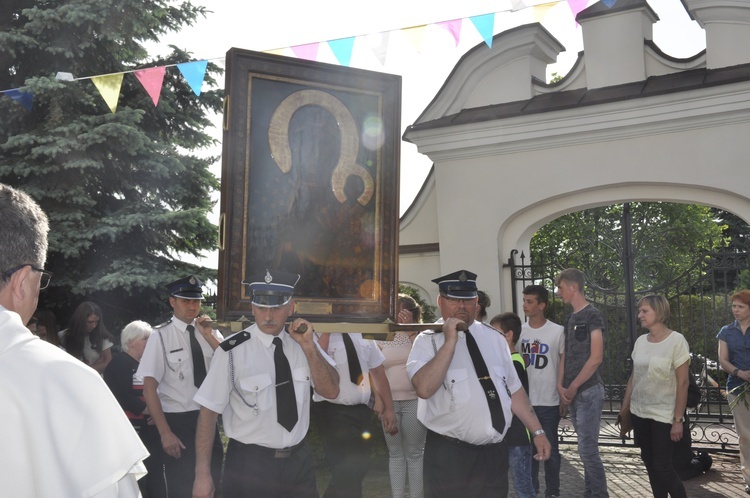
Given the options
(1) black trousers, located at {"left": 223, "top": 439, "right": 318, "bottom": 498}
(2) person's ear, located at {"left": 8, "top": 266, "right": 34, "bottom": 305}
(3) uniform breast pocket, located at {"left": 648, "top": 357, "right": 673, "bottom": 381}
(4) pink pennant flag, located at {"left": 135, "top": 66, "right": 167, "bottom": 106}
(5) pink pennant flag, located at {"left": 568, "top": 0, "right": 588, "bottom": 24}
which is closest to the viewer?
(2) person's ear, located at {"left": 8, "top": 266, "right": 34, "bottom": 305}

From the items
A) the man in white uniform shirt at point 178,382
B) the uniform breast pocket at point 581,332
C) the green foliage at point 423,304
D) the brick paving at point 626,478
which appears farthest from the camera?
the green foliage at point 423,304

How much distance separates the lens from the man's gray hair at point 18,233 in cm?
198

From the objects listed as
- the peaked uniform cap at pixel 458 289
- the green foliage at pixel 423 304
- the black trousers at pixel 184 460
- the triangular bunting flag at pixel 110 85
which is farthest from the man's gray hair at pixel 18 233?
the green foliage at pixel 423 304

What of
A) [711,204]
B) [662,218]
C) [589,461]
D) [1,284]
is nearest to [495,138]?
[711,204]

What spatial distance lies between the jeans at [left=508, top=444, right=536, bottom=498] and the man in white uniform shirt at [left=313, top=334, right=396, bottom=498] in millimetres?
1157

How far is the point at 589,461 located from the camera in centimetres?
657

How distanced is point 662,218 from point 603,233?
1863cm

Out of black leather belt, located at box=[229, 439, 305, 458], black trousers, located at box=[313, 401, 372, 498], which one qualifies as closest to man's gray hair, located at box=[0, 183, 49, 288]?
black leather belt, located at box=[229, 439, 305, 458]

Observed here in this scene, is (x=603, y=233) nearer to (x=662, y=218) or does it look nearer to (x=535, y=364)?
(x=535, y=364)

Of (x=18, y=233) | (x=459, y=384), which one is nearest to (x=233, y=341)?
(x=459, y=384)

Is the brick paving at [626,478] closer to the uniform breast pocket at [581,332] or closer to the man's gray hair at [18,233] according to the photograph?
the uniform breast pocket at [581,332]

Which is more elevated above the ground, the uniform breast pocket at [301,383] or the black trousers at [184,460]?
the uniform breast pocket at [301,383]

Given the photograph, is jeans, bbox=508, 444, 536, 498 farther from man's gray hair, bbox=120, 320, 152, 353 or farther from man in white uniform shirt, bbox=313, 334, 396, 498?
man's gray hair, bbox=120, 320, 152, 353

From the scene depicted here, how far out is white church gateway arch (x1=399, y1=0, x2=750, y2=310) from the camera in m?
9.16
